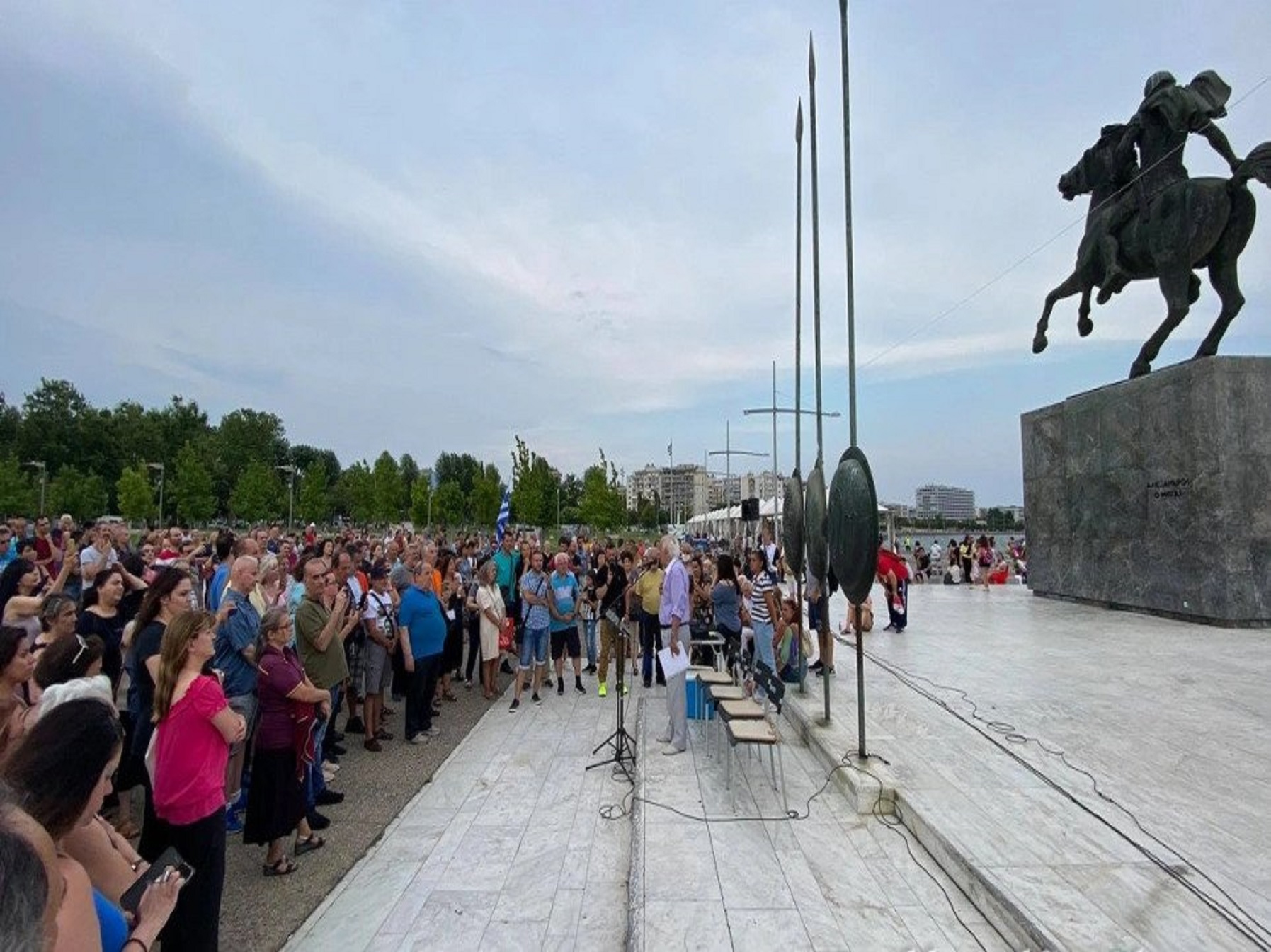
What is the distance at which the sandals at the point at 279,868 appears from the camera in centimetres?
490

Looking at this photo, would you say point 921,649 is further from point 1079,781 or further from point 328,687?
point 328,687

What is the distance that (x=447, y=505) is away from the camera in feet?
229

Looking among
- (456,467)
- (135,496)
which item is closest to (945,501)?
(456,467)

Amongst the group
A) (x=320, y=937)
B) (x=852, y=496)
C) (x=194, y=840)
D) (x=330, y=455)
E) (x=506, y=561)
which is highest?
(x=330, y=455)

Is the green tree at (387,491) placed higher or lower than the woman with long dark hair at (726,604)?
higher

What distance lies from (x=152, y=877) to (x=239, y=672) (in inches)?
136

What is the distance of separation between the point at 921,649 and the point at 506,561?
258 inches

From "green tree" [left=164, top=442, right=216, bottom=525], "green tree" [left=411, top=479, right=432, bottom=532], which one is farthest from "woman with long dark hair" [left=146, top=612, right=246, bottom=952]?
"green tree" [left=164, top=442, right=216, bottom=525]

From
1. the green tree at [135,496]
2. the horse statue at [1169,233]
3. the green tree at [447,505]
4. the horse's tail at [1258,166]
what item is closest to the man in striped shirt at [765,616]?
the horse statue at [1169,233]

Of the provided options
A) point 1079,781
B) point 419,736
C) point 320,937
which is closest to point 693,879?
point 320,937

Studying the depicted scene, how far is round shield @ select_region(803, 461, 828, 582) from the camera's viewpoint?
24.4 ft

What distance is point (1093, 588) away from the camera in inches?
593

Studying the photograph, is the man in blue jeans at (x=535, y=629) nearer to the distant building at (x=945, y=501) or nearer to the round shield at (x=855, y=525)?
the round shield at (x=855, y=525)

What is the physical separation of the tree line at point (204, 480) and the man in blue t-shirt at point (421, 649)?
148ft
